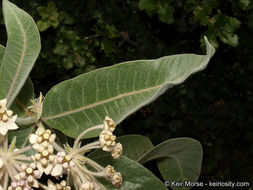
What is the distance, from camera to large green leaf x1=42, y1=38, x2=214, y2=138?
774mm

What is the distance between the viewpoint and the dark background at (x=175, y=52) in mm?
1887

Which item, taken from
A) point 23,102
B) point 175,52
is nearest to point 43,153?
point 23,102

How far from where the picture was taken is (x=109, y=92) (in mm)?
811

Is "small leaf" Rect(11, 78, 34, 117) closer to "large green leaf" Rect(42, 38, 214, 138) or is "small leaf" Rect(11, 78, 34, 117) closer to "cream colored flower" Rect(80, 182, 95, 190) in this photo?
"large green leaf" Rect(42, 38, 214, 138)

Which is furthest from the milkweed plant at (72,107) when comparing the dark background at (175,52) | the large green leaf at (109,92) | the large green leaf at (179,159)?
the dark background at (175,52)

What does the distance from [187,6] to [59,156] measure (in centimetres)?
141

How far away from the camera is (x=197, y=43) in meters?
2.26

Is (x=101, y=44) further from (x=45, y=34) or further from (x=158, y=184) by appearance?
(x=158, y=184)

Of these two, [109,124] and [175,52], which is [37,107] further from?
[175,52]

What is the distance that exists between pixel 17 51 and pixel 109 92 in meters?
0.23

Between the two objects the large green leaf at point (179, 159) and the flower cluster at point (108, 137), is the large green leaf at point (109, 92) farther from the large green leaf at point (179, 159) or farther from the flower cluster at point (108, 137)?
the large green leaf at point (179, 159)

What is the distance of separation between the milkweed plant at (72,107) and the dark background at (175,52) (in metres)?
0.97

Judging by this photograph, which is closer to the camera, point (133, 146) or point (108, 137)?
point (108, 137)

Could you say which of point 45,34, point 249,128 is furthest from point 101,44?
point 249,128
